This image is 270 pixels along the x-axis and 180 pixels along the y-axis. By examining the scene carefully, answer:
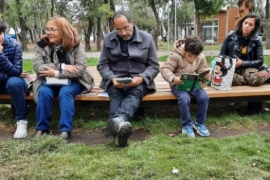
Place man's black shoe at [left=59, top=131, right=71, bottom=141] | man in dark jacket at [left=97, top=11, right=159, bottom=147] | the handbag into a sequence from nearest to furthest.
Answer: man's black shoe at [left=59, top=131, right=71, bottom=141] < man in dark jacket at [left=97, top=11, right=159, bottom=147] < the handbag

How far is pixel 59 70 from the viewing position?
3.88m

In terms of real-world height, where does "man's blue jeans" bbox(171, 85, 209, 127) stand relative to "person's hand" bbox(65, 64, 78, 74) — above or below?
below

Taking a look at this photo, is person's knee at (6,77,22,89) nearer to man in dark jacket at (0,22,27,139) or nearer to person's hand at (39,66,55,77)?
man in dark jacket at (0,22,27,139)

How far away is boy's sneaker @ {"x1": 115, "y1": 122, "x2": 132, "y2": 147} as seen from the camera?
3.26m

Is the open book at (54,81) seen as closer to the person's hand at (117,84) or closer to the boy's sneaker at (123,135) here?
the person's hand at (117,84)

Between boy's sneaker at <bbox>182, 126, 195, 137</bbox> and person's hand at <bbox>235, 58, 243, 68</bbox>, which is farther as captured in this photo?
person's hand at <bbox>235, 58, 243, 68</bbox>

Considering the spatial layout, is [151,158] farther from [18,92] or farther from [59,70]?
[18,92]

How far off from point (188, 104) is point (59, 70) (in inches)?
61.7

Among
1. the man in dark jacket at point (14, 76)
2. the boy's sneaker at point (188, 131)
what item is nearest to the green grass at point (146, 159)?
the boy's sneaker at point (188, 131)

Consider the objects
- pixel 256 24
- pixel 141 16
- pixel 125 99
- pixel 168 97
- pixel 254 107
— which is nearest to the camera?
pixel 125 99

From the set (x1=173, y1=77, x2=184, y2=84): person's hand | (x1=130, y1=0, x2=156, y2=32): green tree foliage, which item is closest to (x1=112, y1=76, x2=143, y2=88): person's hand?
(x1=173, y1=77, x2=184, y2=84): person's hand

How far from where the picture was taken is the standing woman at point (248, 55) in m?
4.61

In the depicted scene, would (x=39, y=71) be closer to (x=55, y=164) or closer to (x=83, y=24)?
(x=55, y=164)

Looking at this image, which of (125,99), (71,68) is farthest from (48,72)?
(125,99)
